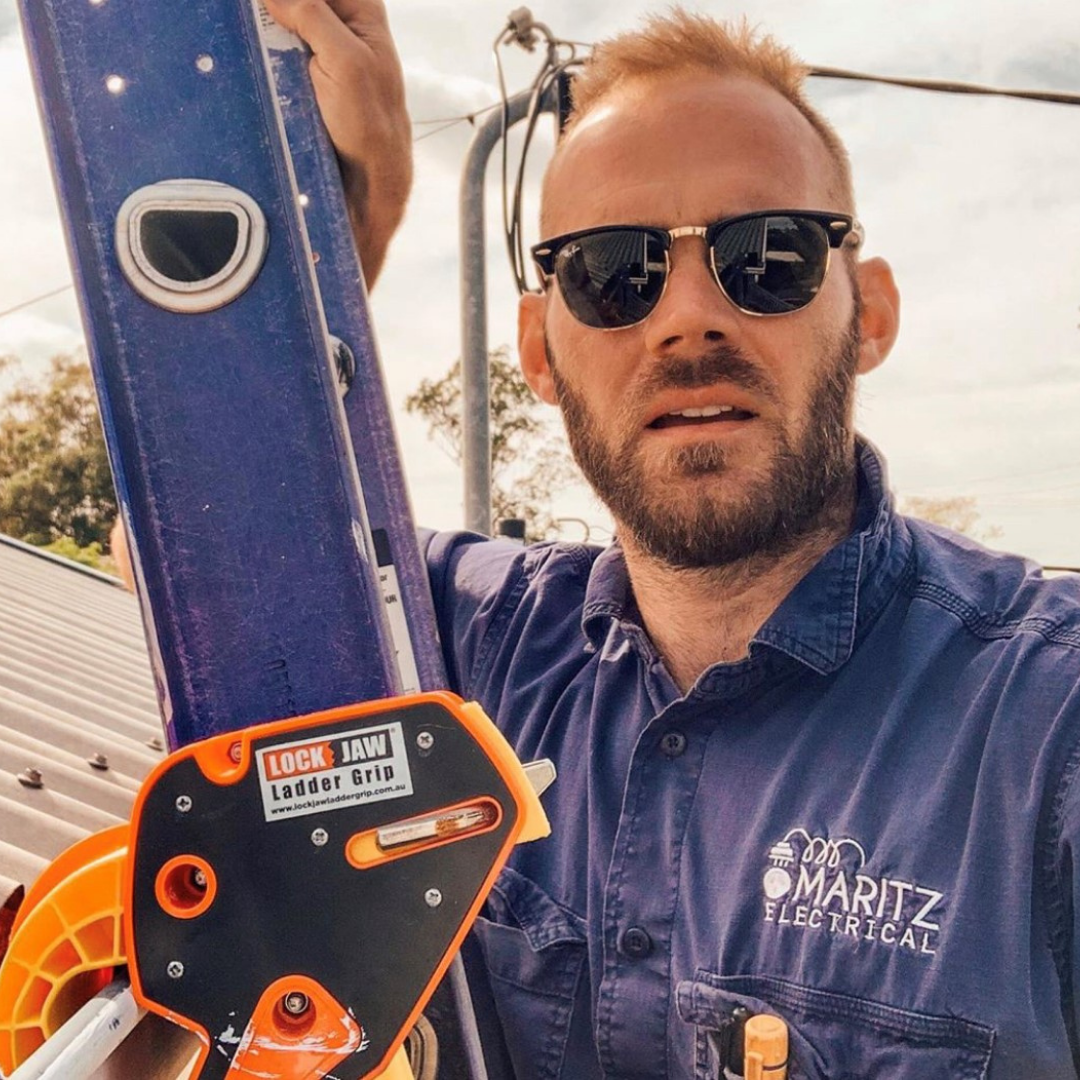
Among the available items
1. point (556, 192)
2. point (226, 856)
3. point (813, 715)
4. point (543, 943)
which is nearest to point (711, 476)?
point (813, 715)

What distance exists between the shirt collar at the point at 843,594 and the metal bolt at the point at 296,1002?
71cm

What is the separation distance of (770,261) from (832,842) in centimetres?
76

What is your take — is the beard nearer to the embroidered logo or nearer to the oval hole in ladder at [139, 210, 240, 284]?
the embroidered logo

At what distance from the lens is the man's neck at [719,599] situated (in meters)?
1.50

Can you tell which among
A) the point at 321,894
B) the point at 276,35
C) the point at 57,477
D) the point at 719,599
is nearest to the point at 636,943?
the point at 719,599

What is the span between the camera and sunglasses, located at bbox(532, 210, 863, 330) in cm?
145

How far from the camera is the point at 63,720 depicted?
3.03 metres

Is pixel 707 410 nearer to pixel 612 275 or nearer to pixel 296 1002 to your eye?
pixel 612 275

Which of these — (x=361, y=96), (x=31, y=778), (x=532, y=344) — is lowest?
(x=31, y=778)

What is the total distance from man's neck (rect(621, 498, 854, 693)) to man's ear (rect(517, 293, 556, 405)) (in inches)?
17.3

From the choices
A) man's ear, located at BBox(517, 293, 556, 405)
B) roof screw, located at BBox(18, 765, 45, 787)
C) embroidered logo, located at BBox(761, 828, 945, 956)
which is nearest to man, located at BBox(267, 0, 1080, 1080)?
embroidered logo, located at BBox(761, 828, 945, 956)

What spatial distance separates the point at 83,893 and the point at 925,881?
81cm

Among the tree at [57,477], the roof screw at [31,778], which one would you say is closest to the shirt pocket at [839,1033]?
the roof screw at [31,778]

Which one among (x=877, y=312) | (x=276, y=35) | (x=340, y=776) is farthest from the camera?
(x=877, y=312)
